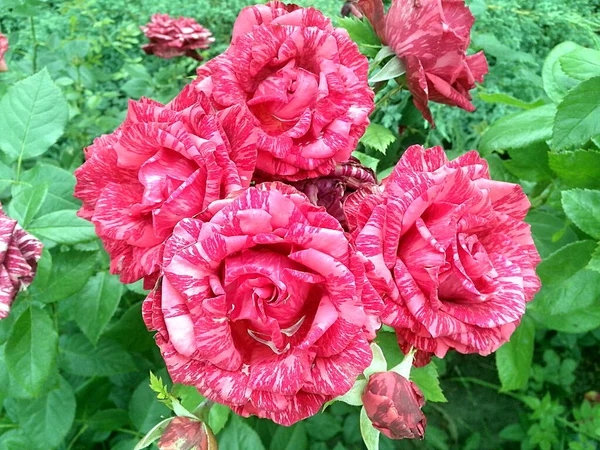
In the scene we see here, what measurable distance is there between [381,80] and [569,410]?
3.95ft

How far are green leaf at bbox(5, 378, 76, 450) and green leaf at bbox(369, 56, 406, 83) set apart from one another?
71 cm

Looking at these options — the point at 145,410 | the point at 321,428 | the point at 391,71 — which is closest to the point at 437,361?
the point at 321,428

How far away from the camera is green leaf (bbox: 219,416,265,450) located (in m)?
0.89

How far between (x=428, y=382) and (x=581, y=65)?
0.51 metres

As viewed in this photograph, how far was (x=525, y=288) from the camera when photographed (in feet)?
1.79

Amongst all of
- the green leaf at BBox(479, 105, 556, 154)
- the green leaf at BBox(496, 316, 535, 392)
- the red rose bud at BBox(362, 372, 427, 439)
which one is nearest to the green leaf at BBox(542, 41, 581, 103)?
the green leaf at BBox(479, 105, 556, 154)

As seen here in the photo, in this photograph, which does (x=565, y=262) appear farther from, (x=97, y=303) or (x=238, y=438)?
(x=97, y=303)

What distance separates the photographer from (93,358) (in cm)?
94

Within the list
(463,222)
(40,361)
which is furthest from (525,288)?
(40,361)

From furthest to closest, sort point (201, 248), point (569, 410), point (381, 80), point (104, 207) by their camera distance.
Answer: point (569, 410) < point (381, 80) < point (104, 207) < point (201, 248)

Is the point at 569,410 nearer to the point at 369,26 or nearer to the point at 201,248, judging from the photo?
the point at 369,26

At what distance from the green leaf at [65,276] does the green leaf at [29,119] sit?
7.8 inches

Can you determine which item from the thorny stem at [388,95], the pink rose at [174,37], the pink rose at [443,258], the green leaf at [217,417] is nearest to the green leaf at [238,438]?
the green leaf at [217,417]

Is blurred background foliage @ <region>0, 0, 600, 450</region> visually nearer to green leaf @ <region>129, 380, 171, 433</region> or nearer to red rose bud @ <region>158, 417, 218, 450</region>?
green leaf @ <region>129, 380, 171, 433</region>
